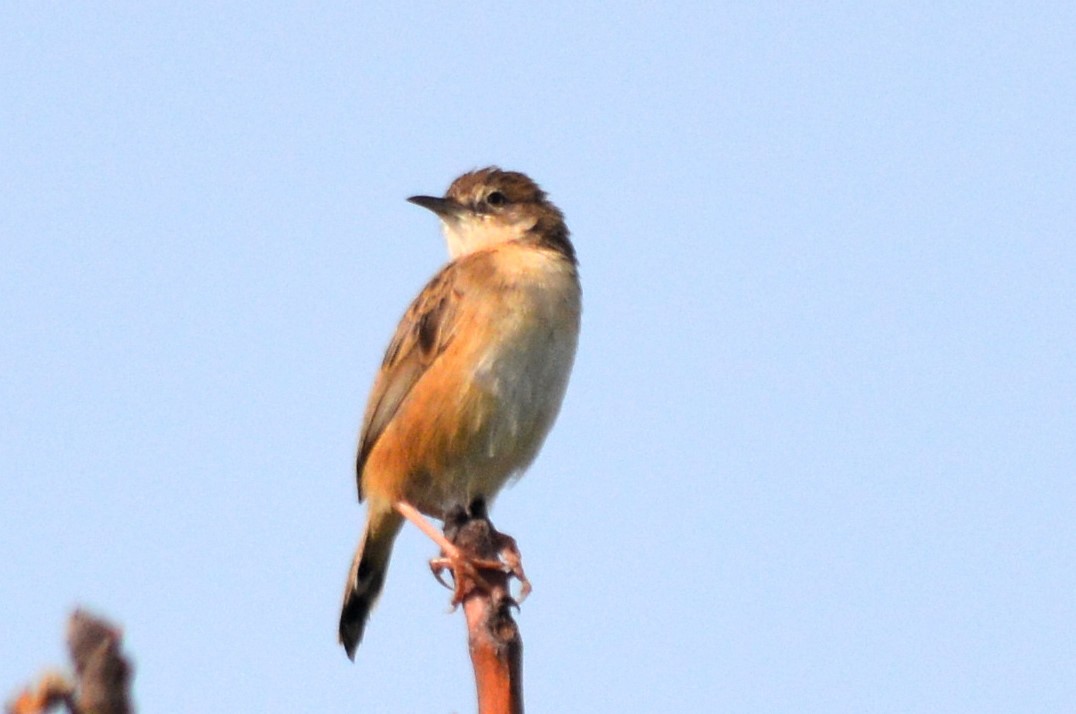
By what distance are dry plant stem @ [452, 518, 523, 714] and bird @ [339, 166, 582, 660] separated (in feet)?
11.1

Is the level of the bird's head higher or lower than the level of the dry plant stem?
higher

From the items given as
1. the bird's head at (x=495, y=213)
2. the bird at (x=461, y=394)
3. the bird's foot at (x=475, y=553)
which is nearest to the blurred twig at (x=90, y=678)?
the bird's foot at (x=475, y=553)

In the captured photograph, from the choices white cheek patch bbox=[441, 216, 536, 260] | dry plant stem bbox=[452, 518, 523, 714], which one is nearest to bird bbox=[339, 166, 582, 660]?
white cheek patch bbox=[441, 216, 536, 260]

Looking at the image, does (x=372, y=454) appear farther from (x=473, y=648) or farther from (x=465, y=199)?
(x=473, y=648)

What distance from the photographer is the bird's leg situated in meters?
3.26

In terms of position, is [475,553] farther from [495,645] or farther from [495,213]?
[495,213]

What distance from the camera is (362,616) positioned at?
723cm

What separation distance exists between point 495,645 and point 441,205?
5.67 meters

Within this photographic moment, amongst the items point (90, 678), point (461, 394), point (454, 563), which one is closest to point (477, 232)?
point (461, 394)

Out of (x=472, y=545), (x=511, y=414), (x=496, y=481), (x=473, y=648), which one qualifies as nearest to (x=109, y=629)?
(x=473, y=648)

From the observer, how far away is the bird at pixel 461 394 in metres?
6.68

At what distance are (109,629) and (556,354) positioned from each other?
570 centimetres

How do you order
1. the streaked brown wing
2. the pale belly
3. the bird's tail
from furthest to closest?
the bird's tail, the streaked brown wing, the pale belly

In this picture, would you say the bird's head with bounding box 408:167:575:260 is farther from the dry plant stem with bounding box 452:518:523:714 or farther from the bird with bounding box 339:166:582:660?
the dry plant stem with bounding box 452:518:523:714
